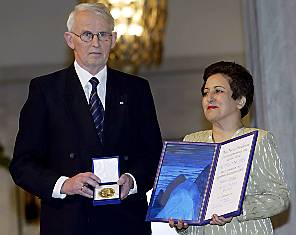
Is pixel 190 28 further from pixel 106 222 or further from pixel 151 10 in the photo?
pixel 106 222

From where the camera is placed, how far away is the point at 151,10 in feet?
23.9

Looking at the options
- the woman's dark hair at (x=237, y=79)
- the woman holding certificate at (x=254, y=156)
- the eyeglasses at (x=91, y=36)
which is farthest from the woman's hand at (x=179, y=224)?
the eyeglasses at (x=91, y=36)

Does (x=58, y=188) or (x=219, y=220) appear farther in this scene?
(x=58, y=188)

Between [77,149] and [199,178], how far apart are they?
0.48m

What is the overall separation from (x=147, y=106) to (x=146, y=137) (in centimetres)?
13

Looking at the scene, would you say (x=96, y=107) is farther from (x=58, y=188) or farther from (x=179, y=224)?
(x=179, y=224)

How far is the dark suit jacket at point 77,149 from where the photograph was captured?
3623 millimetres

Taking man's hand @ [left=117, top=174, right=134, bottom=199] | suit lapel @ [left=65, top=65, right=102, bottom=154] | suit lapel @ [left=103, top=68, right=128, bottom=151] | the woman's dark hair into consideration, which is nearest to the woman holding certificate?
the woman's dark hair

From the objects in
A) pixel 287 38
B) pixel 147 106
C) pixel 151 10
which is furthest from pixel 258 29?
pixel 151 10

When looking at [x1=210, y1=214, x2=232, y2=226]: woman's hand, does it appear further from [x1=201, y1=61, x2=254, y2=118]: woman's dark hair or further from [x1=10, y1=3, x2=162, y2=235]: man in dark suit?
[x1=201, y1=61, x2=254, y2=118]: woman's dark hair

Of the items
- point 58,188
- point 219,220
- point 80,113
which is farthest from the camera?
point 80,113

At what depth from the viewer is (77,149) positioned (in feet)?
12.0

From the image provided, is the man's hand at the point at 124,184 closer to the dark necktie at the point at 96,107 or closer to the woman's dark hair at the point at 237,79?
the dark necktie at the point at 96,107

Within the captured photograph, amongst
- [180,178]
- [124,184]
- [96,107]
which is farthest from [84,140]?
[180,178]
